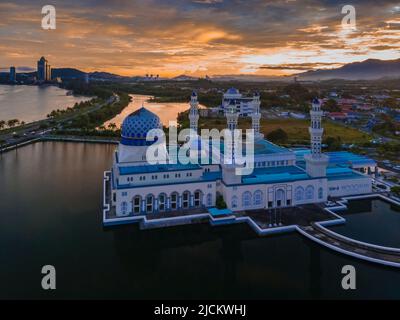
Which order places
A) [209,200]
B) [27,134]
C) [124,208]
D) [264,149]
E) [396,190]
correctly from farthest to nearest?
[27,134]
[264,149]
[396,190]
[209,200]
[124,208]

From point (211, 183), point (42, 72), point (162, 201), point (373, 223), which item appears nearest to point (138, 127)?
point (162, 201)

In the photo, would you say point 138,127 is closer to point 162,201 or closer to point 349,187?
point 162,201

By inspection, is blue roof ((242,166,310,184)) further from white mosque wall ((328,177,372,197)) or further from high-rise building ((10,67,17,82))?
high-rise building ((10,67,17,82))

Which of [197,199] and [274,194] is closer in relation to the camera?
[197,199]

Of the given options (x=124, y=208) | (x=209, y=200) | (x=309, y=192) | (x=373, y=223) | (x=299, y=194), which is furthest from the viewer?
(x=309, y=192)

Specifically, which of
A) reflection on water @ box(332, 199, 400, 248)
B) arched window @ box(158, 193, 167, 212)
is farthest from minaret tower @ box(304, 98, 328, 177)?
arched window @ box(158, 193, 167, 212)

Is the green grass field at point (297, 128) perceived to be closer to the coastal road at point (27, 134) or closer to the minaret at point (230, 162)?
the minaret at point (230, 162)
